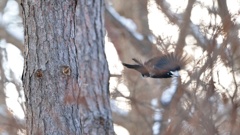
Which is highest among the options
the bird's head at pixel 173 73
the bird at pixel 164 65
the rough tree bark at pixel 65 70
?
the bird at pixel 164 65

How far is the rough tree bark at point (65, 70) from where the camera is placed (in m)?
1.94

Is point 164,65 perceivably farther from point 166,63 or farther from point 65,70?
point 65,70

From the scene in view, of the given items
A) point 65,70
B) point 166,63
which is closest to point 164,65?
point 166,63

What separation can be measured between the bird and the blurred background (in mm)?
43

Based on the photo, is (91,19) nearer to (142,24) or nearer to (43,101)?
(43,101)

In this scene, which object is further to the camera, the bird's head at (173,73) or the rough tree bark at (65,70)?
the bird's head at (173,73)

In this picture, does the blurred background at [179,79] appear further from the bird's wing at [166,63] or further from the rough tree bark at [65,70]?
the rough tree bark at [65,70]

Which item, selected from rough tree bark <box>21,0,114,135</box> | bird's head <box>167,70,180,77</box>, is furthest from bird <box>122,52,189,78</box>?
rough tree bark <box>21,0,114,135</box>

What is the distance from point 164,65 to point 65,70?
1.27 metres

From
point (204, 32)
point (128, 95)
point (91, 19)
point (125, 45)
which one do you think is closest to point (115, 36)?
point (125, 45)

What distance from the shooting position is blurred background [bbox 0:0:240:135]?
10.0ft

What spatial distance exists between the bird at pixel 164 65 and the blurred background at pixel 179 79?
0.14ft

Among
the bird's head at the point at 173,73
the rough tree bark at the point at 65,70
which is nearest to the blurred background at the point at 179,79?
the bird's head at the point at 173,73

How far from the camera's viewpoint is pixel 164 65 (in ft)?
10.3
